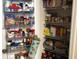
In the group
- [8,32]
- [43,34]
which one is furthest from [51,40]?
[8,32]

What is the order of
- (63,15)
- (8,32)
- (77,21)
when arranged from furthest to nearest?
(63,15) < (8,32) < (77,21)

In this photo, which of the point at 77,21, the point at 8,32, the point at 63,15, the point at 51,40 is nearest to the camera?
the point at 77,21

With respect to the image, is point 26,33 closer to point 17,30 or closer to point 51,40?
point 17,30

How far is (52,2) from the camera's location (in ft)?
10.0

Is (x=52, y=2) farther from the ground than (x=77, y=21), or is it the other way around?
(x=52, y=2)

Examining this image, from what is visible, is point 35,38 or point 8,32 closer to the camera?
point 8,32

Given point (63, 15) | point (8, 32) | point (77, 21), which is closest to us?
point (77, 21)

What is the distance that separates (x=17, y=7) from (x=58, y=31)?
0.82 m

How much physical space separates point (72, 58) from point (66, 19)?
0.72 meters

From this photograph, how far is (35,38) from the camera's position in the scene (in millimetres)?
3023

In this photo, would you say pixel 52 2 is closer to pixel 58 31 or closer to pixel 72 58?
pixel 58 31

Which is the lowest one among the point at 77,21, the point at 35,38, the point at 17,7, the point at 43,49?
the point at 43,49

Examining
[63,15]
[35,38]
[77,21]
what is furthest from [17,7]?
[77,21]

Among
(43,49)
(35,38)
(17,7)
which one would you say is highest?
(17,7)
